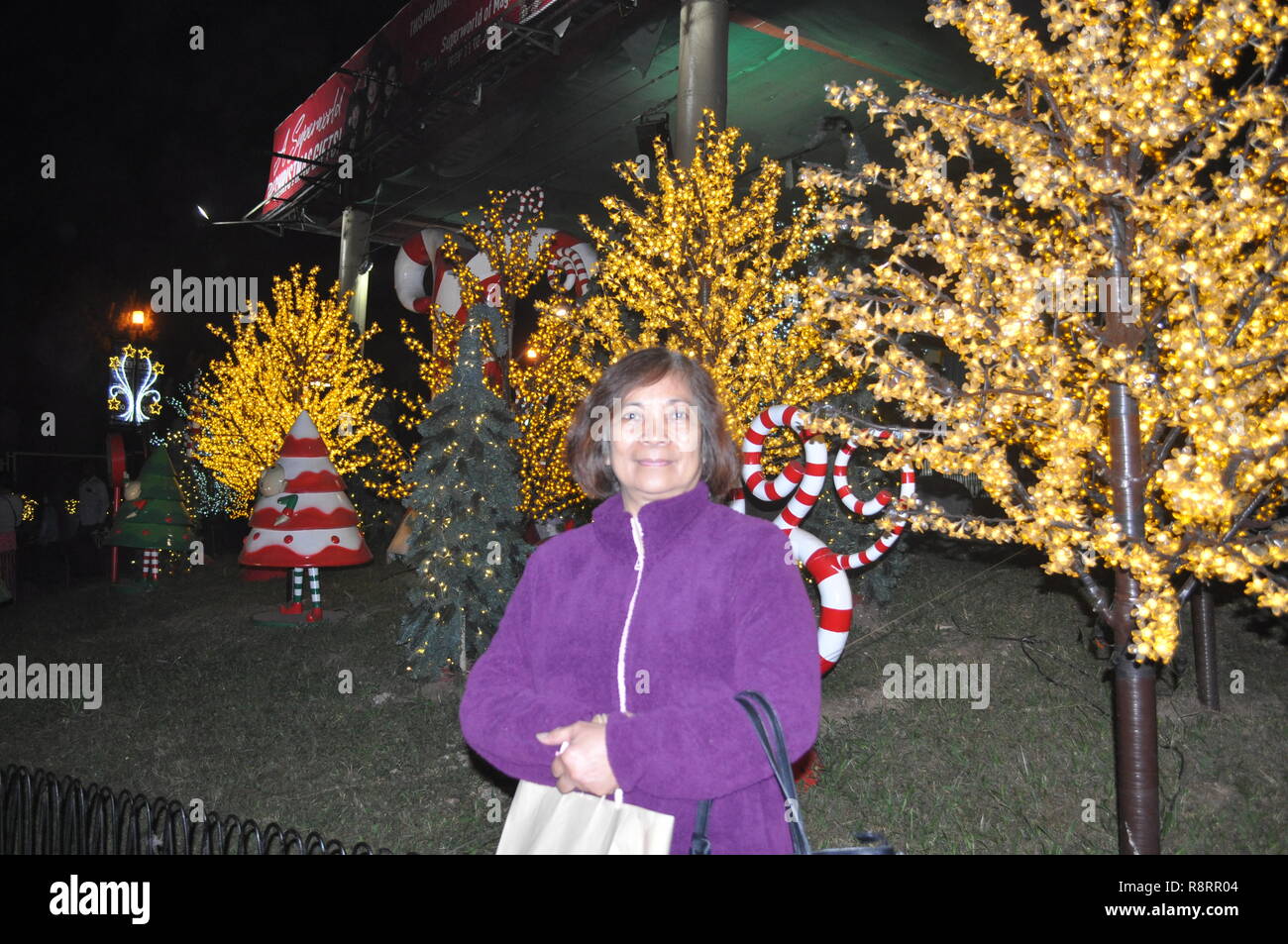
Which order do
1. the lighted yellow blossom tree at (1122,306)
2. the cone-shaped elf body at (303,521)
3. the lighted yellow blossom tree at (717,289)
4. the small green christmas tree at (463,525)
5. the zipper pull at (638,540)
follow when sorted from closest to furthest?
the zipper pull at (638,540), the lighted yellow blossom tree at (1122,306), the small green christmas tree at (463,525), the lighted yellow blossom tree at (717,289), the cone-shaped elf body at (303,521)

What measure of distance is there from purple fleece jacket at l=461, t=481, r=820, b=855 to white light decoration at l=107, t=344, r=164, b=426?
31.8m

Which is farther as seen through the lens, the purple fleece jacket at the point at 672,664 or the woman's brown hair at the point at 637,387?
the woman's brown hair at the point at 637,387

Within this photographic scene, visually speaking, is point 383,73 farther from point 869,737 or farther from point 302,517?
point 869,737

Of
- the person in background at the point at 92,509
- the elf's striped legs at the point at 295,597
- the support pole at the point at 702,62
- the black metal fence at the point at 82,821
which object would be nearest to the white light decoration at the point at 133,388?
the person in background at the point at 92,509

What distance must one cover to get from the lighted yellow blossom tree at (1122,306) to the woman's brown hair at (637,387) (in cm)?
218

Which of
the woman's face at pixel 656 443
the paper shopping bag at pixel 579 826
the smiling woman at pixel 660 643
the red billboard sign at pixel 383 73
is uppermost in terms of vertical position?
the red billboard sign at pixel 383 73

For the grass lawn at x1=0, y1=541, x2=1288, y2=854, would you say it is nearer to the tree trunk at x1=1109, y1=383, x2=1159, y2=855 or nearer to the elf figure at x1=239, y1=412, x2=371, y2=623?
the elf figure at x1=239, y1=412, x2=371, y2=623

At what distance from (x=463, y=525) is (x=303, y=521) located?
324cm

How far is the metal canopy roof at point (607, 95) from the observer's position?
53.0 ft

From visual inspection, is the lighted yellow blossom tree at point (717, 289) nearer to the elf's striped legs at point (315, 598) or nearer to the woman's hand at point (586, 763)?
the elf's striped legs at point (315, 598)

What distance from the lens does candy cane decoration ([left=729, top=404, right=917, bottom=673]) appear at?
5.93 meters

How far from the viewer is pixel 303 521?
12.1 m

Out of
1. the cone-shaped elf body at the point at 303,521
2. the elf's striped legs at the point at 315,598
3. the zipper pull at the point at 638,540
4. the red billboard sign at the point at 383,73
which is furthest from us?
the red billboard sign at the point at 383,73
